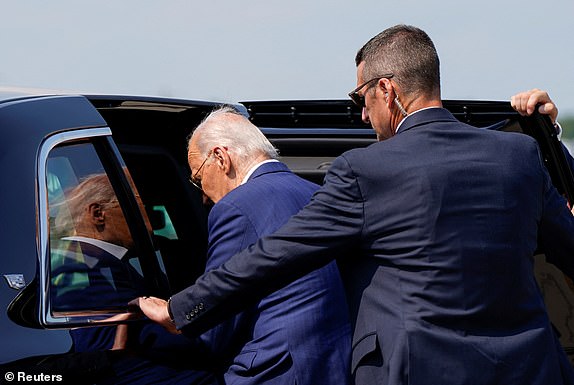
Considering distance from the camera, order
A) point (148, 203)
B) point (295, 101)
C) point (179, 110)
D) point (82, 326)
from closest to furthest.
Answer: point (82, 326)
point (179, 110)
point (148, 203)
point (295, 101)

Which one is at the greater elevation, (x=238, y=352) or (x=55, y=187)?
(x=55, y=187)

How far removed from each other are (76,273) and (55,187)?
25 cm

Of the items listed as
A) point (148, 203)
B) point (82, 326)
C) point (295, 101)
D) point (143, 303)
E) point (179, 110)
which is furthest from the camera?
point (295, 101)

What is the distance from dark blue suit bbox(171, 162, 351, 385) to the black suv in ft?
0.69

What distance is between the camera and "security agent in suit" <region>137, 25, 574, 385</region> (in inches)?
129

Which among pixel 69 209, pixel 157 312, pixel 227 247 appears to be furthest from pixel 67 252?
pixel 227 247

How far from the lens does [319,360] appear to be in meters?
3.62

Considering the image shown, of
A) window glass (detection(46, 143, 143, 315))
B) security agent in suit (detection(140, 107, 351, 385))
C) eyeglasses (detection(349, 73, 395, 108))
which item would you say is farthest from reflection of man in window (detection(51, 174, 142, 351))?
eyeglasses (detection(349, 73, 395, 108))

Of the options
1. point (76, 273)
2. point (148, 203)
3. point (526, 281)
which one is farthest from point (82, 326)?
point (148, 203)

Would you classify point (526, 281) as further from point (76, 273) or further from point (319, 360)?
point (76, 273)

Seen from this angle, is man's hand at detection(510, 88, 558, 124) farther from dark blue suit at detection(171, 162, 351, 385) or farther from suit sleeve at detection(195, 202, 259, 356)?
suit sleeve at detection(195, 202, 259, 356)

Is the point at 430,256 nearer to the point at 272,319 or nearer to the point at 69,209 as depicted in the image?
the point at 272,319

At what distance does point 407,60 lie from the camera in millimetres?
3451

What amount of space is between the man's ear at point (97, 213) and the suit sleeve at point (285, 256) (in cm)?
44
